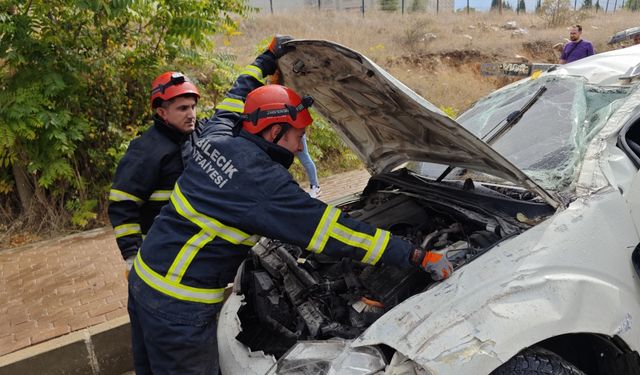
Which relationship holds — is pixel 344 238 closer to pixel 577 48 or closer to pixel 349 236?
pixel 349 236

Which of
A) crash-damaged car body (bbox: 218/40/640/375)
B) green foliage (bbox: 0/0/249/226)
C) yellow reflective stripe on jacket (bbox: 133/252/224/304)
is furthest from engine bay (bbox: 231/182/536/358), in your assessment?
green foliage (bbox: 0/0/249/226)

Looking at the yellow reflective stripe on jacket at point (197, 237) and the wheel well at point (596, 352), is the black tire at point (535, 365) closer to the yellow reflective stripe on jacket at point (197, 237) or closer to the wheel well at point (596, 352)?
the wheel well at point (596, 352)

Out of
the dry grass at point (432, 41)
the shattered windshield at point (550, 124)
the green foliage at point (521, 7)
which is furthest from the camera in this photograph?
the green foliage at point (521, 7)

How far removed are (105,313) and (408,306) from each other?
8.73 ft

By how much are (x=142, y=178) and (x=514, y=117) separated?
2255 millimetres

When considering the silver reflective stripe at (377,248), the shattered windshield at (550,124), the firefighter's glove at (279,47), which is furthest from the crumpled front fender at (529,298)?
the firefighter's glove at (279,47)

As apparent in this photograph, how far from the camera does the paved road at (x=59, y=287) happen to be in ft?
11.0

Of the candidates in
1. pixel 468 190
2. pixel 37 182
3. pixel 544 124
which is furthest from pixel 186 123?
pixel 37 182

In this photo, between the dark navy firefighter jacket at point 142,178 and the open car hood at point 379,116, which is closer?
the open car hood at point 379,116

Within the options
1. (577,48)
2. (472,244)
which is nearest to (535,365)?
(472,244)

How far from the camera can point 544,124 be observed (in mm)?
2662

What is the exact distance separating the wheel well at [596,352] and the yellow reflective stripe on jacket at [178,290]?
4.48 feet

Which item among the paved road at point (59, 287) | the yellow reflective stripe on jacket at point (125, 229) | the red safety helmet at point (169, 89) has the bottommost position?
the paved road at point (59, 287)

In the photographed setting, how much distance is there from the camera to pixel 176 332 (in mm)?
2020
